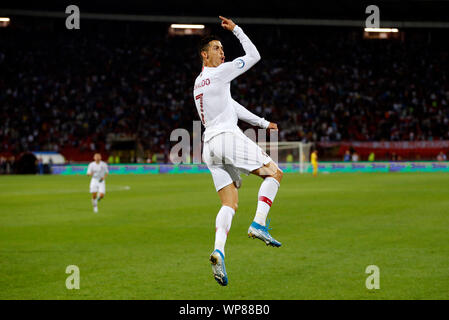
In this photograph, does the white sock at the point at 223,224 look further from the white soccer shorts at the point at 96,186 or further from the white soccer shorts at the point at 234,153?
the white soccer shorts at the point at 96,186

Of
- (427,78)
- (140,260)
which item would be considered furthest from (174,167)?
(140,260)

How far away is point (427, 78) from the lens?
5131 centimetres

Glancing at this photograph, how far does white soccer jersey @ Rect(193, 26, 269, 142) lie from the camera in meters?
6.93

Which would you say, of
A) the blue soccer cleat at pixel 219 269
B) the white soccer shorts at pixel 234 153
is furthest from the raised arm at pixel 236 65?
the blue soccer cleat at pixel 219 269

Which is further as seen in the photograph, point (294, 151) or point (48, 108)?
point (48, 108)

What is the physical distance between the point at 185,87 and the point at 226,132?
4546 cm

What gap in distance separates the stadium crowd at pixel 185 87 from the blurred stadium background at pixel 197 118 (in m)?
0.12

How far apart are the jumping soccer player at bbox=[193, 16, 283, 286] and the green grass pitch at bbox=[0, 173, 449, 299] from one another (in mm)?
2812

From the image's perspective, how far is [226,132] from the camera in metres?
7.04

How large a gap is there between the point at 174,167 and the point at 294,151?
9136 mm

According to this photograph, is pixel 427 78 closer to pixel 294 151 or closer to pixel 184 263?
pixel 294 151

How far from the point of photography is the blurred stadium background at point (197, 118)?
54.5 feet

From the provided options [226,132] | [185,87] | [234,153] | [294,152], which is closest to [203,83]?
[226,132]

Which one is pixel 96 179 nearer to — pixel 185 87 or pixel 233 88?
pixel 233 88
